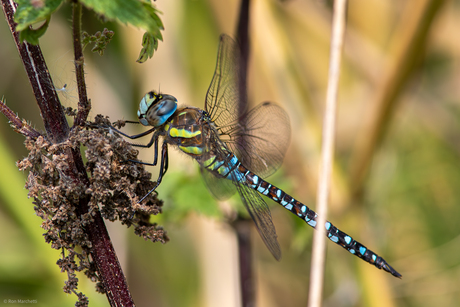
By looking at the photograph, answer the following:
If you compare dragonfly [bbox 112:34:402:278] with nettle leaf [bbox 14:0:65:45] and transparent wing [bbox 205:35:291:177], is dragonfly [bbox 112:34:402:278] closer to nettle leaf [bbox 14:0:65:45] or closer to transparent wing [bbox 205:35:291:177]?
transparent wing [bbox 205:35:291:177]

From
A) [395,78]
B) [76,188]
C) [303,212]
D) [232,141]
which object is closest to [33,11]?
[76,188]

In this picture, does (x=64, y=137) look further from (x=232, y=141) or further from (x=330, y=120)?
(x=232, y=141)

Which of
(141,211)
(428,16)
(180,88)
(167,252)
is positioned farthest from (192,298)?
(428,16)

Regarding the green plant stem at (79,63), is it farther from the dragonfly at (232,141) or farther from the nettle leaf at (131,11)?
the dragonfly at (232,141)

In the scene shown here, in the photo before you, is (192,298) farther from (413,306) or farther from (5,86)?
(5,86)

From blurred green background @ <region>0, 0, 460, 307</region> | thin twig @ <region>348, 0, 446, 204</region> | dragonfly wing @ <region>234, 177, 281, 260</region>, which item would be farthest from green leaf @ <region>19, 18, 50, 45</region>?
thin twig @ <region>348, 0, 446, 204</region>

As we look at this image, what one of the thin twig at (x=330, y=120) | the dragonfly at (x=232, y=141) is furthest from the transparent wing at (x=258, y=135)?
the thin twig at (x=330, y=120)
